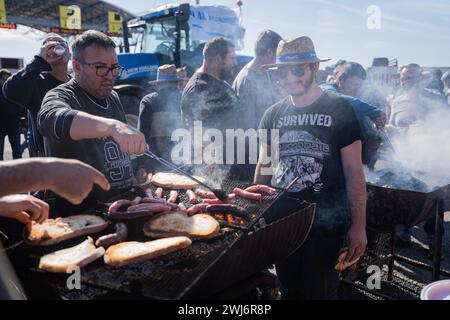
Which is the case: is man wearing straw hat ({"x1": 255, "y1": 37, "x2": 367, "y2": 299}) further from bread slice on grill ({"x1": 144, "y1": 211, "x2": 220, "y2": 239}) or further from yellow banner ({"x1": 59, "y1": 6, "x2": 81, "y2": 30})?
yellow banner ({"x1": 59, "y1": 6, "x2": 81, "y2": 30})

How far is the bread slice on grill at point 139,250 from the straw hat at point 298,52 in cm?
162

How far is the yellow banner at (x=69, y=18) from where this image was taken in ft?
65.1

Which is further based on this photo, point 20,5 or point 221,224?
point 20,5

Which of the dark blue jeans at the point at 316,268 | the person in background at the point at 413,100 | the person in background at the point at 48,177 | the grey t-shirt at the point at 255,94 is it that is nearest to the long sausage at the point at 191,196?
the dark blue jeans at the point at 316,268

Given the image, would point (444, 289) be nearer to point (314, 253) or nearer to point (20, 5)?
point (314, 253)

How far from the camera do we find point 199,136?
4324 millimetres

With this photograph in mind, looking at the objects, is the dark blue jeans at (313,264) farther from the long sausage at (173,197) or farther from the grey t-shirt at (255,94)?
the grey t-shirt at (255,94)

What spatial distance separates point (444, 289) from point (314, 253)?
3.33 feet

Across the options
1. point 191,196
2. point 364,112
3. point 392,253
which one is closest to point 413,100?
point 364,112

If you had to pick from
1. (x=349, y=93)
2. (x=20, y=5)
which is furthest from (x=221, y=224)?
(x=20, y=5)

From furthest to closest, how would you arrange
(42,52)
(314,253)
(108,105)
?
(42,52) → (108,105) → (314,253)

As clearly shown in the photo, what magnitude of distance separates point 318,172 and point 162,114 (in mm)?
2901
